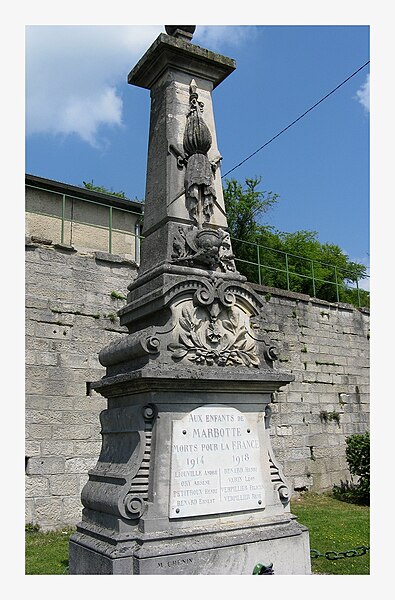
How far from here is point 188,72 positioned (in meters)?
5.82

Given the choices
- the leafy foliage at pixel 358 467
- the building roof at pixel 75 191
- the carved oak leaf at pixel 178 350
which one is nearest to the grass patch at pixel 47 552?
the carved oak leaf at pixel 178 350

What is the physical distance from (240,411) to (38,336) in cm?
518

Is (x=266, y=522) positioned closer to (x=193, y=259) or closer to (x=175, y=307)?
(x=175, y=307)

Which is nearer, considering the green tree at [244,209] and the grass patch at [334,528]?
the grass patch at [334,528]

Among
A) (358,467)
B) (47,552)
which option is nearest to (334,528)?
(358,467)

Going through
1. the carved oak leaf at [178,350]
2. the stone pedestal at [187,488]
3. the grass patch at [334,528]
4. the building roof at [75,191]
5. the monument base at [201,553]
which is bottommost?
the grass patch at [334,528]

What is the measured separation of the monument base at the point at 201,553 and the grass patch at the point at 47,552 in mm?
1485

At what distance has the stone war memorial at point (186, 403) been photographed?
4297mm

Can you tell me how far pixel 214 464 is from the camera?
4.59 metres

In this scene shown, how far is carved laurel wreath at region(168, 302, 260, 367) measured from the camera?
15.6ft

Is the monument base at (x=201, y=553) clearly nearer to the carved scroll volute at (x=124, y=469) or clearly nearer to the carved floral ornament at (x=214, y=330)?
the carved scroll volute at (x=124, y=469)

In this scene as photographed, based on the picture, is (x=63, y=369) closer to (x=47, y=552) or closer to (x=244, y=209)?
(x=47, y=552)

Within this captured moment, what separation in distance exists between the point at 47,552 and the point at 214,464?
3.68 m

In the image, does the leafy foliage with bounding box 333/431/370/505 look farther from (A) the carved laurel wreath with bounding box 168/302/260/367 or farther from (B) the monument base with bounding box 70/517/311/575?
(A) the carved laurel wreath with bounding box 168/302/260/367
